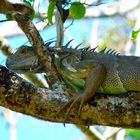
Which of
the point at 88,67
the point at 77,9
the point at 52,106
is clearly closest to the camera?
the point at 52,106

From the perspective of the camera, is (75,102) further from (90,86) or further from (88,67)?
(88,67)

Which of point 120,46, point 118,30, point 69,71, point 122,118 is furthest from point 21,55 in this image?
point 118,30

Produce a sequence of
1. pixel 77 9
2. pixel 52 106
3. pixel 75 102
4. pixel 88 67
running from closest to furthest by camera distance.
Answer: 1. pixel 52 106
2. pixel 75 102
3. pixel 77 9
4. pixel 88 67

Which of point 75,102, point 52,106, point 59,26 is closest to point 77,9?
point 59,26

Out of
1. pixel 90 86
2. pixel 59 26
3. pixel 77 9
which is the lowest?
pixel 90 86

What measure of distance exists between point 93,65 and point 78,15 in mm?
429

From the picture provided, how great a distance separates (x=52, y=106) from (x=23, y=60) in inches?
36.6

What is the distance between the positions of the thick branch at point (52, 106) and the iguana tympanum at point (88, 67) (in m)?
0.40

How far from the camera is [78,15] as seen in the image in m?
3.60

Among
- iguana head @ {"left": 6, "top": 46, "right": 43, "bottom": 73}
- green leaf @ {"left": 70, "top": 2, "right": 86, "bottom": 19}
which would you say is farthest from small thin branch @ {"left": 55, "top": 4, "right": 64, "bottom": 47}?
iguana head @ {"left": 6, "top": 46, "right": 43, "bottom": 73}

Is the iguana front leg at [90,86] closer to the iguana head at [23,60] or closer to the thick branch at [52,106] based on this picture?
the thick branch at [52,106]

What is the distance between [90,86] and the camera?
3.45 metres

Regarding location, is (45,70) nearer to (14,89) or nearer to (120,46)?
(14,89)

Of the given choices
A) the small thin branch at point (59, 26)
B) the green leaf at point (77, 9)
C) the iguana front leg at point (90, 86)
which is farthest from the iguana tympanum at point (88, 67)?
the green leaf at point (77, 9)
